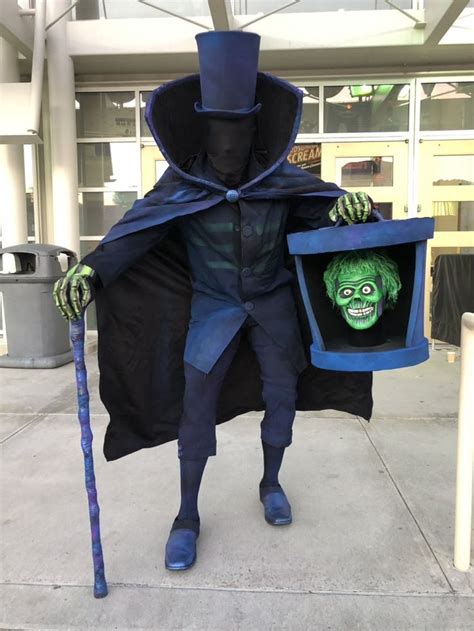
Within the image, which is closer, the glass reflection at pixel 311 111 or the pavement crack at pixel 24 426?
the pavement crack at pixel 24 426

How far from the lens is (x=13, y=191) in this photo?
6727mm

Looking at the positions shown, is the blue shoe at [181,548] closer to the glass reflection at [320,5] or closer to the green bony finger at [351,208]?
the green bony finger at [351,208]

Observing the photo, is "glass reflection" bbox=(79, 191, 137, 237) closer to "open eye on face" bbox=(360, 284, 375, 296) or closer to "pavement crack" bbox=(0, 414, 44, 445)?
"pavement crack" bbox=(0, 414, 44, 445)

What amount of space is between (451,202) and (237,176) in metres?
5.26

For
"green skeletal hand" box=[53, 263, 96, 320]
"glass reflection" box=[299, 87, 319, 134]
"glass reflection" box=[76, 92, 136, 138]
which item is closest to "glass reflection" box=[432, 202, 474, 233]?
"glass reflection" box=[299, 87, 319, 134]

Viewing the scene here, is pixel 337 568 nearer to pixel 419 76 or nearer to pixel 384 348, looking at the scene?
pixel 384 348

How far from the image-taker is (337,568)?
7.43ft

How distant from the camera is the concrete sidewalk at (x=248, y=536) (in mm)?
2014

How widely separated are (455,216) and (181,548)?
19.1 ft

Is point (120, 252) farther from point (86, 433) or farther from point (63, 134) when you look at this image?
point (63, 134)

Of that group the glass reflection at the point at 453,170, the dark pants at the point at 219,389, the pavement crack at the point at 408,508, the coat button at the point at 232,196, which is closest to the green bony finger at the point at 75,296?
the dark pants at the point at 219,389

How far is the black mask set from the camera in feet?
7.15

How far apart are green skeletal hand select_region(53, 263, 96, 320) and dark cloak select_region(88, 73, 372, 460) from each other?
0.82ft

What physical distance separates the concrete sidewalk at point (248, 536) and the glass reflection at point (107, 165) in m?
4.04
